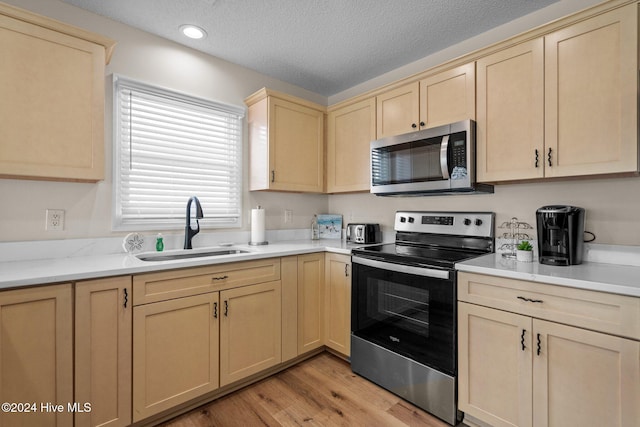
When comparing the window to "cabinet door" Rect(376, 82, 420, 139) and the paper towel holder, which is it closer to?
the paper towel holder

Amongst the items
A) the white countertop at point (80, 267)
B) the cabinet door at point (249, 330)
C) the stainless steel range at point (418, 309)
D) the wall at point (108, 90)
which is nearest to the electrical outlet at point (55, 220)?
the wall at point (108, 90)

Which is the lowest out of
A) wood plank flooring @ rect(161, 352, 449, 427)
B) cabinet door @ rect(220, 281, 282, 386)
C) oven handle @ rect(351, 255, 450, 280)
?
wood plank flooring @ rect(161, 352, 449, 427)

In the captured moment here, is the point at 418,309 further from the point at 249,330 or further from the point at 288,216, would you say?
the point at 288,216

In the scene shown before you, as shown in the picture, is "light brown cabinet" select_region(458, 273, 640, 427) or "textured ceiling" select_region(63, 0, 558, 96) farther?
"textured ceiling" select_region(63, 0, 558, 96)

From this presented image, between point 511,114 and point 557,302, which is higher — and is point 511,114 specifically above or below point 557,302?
above

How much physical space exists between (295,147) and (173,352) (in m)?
1.84

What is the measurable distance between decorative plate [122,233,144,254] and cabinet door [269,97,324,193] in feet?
3.41

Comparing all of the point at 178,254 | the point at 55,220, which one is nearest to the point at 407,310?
the point at 178,254

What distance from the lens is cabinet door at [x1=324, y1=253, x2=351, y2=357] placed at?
92.8 inches

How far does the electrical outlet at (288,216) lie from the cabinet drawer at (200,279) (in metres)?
0.84

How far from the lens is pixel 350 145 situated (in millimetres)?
2779

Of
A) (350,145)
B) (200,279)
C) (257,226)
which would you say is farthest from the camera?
(350,145)

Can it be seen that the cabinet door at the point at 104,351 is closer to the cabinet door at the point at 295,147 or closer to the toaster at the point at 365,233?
the cabinet door at the point at 295,147

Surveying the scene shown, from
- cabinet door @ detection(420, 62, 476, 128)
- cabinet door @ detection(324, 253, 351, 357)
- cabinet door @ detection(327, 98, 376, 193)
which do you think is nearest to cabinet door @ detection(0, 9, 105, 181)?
cabinet door @ detection(324, 253, 351, 357)
